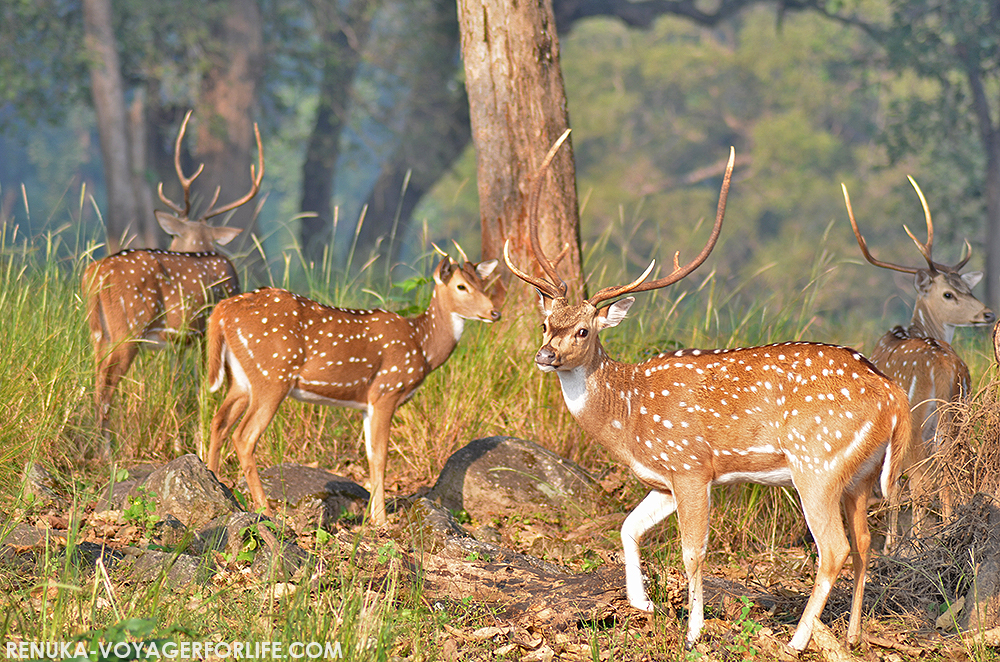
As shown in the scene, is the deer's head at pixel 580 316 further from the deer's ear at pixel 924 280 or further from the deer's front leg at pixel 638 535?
the deer's ear at pixel 924 280

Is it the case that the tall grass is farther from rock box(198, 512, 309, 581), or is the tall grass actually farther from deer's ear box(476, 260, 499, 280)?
deer's ear box(476, 260, 499, 280)

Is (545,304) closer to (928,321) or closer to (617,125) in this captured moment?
(928,321)

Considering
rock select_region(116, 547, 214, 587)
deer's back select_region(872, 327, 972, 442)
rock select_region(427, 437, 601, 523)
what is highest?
deer's back select_region(872, 327, 972, 442)

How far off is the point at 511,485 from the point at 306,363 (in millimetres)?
1400

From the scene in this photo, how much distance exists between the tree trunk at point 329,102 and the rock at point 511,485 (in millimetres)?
11654

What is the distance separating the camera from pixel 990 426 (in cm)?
467

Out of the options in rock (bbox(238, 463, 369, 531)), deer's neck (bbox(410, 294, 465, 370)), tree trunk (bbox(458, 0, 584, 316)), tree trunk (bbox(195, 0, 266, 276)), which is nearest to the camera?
rock (bbox(238, 463, 369, 531))

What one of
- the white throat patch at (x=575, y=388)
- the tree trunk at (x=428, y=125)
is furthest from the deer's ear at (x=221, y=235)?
the tree trunk at (x=428, y=125)

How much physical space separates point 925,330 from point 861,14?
25.5m

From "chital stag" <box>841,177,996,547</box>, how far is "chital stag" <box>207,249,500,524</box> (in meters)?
2.36

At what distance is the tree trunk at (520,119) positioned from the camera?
23.1 ft

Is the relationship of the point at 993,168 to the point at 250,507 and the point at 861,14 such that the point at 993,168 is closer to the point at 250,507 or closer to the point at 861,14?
the point at 861,14

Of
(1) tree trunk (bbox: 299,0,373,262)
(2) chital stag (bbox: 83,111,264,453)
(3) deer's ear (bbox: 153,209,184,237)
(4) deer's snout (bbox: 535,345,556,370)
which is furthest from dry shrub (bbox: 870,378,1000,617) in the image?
(1) tree trunk (bbox: 299,0,373,262)

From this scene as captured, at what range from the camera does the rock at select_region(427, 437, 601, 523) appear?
5949 millimetres
